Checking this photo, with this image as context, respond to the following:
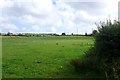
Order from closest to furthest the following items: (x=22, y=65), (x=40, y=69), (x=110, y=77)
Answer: (x=110, y=77)
(x=40, y=69)
(x=22, y=65)

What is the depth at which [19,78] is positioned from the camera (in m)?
15.4

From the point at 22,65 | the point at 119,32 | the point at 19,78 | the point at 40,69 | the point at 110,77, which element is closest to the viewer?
the point at 110,77

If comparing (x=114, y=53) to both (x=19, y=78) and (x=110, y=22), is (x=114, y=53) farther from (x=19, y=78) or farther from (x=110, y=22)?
(x=19, y=78)

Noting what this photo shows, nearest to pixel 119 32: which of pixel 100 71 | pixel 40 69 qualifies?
pixel 100 71

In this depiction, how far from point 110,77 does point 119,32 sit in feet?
11.3

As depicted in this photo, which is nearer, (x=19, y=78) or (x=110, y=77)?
(x=110, y=77)

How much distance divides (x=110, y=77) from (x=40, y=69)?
17.4 ft

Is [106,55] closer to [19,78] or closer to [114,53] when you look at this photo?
[114,53]

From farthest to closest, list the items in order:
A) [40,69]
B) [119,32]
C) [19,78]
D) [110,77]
Answer: [40,69] → [119,32] → [19,78] → [110,77]

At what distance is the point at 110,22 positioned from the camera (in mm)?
17266

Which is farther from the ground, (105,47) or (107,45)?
(107,45)

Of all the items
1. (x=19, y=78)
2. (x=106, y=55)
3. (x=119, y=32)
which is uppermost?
(x=119, y=32)

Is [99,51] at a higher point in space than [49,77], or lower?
higher

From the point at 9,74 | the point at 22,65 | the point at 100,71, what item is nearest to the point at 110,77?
the point at 100,71
